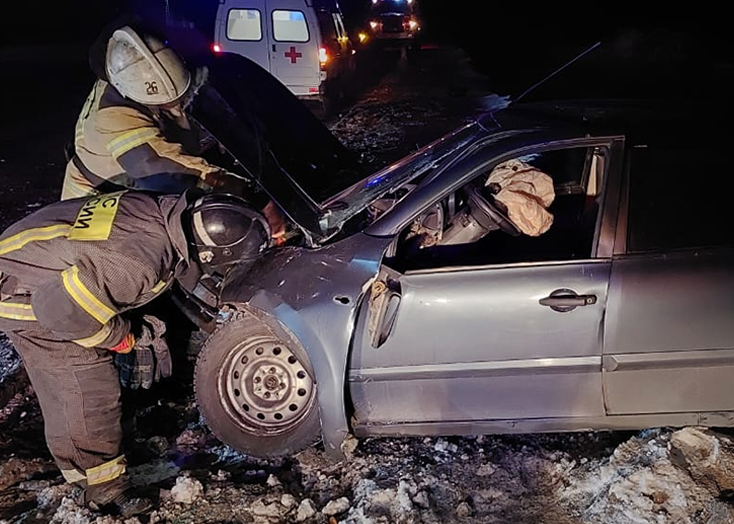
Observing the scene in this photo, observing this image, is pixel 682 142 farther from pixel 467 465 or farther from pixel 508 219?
pixel 467 465

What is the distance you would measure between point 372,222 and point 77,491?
191cm

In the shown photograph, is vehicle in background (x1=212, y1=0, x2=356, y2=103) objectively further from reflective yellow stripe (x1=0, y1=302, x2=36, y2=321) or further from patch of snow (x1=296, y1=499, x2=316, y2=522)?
patch of snow (x1=296, y1=499, x2=316, y2=522)

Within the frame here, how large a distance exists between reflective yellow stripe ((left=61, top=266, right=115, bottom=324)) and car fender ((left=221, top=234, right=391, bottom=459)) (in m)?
0.66

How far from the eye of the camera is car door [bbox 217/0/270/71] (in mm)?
12477

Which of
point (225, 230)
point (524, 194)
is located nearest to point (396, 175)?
point (524, 194)

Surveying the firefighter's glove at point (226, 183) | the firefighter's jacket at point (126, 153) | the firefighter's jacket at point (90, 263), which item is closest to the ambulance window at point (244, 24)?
the firefighter's jacket at point (126, 153)

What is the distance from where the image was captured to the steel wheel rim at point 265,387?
12.4ft

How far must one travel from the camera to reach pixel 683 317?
10.6ft

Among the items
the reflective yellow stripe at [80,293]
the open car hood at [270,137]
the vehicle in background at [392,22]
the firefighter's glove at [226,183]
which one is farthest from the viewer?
the vehicle in background at [392,22]

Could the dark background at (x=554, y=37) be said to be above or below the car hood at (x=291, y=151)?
below

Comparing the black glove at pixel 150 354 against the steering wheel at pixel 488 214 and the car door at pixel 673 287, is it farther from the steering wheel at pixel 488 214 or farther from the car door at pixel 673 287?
the car door at pixel 673 287

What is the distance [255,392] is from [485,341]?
1194 mm

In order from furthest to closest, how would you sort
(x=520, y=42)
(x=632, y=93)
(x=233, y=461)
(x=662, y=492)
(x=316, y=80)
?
1. (x=520, y=42)
2. (x=632, y=93)
3. (x=316, y=80)
4. (x=233, y=461)
5. (x=662, y=492)

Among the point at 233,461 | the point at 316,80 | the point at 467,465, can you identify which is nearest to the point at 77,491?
the point at 233,461
